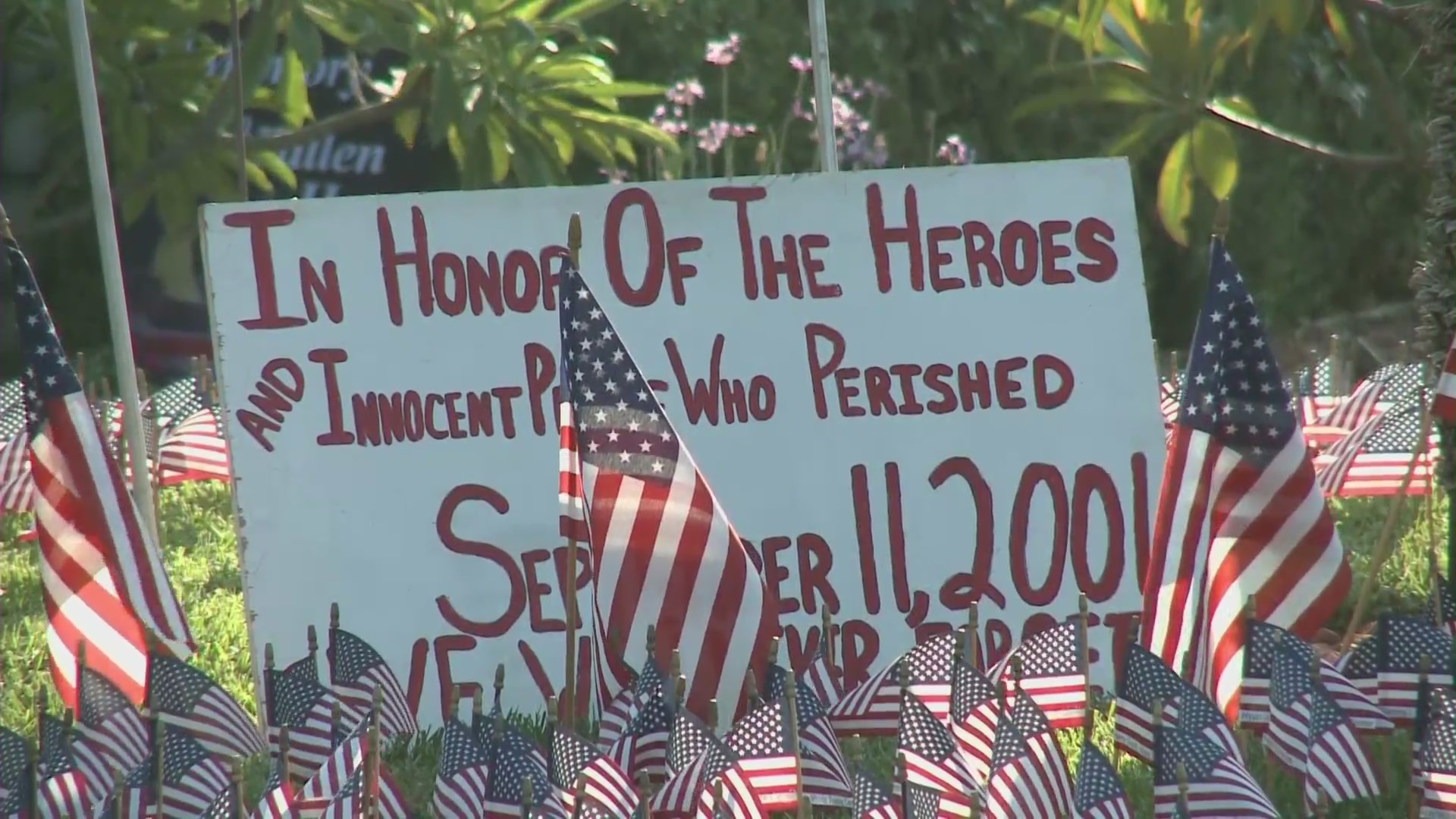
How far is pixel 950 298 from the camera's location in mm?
6371

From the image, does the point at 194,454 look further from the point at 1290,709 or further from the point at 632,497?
the point at 1290,709

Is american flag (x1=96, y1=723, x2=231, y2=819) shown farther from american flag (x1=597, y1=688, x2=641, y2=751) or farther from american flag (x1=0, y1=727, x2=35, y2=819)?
american flag (x1=597, y1=688, x2=641, y2=751)

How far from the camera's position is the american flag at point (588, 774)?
4.64 meters

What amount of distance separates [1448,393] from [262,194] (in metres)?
12.4

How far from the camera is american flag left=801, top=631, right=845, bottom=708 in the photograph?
18.3ft

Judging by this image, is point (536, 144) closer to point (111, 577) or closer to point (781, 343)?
point (781, 343)

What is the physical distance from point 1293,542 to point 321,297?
9.01 ft

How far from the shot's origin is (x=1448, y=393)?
564 centimetres

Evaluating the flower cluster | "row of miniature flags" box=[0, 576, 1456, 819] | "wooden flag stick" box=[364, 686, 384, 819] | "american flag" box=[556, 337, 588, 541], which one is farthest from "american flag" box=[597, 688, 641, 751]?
the flower cluster

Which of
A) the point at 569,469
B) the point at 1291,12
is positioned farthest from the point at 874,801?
the point at 1291,12

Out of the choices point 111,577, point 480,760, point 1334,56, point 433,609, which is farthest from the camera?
point 1334,56

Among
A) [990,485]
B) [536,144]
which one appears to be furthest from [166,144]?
[990,485]

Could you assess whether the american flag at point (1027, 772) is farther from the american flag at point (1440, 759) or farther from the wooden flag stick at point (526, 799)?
the wooden flag stick at point (526, 799)

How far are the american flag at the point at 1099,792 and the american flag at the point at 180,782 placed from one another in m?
1.83
